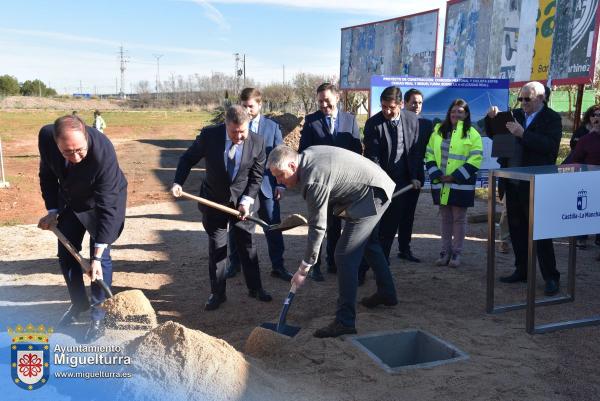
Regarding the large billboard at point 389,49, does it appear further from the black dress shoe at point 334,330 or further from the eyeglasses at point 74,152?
the eyeglasses at point 74,152

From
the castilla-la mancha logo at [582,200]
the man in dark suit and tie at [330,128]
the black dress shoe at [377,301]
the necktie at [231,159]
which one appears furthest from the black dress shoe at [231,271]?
the castilla-la mancha logo at [582,200]

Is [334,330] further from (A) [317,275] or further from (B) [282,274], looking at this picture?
(B) [282,274]

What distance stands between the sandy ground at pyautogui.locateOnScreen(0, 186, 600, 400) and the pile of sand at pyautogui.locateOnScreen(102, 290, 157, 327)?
23 centimetres

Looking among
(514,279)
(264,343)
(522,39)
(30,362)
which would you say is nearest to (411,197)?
(514,279)

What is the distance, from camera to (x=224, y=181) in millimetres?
4766

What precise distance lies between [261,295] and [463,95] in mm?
6079

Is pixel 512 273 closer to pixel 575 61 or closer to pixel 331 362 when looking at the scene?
pixel 331 362

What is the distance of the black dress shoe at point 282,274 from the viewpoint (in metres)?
5.78

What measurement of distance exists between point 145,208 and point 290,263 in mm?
4737

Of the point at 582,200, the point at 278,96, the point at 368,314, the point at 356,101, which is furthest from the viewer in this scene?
the point at 278,96

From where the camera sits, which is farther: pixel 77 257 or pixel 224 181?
pixel 224 181

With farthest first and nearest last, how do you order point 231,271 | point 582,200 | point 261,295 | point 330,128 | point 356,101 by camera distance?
point 356,101 < point 231,271 < point 330,128 < point 261,295 < point 582,200

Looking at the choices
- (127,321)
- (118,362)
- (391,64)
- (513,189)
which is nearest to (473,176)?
(513,189)

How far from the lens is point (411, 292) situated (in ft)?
17.5
